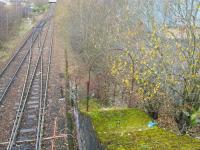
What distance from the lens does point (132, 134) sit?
550 centimetres

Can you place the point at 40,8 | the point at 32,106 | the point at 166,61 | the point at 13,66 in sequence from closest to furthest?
1. the point at 166,61
2. the point at 32,106
3. the point at 13,66
4. the point at 40,8

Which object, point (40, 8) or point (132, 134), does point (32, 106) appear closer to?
point (132, 134)

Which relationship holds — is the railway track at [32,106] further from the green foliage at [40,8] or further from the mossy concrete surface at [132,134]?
the green foliage at [40,8]

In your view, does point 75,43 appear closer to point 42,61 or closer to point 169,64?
point 42,61

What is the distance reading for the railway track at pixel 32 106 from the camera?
1310cm


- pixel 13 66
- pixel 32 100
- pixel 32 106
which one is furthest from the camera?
pixel 13 66

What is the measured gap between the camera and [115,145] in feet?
16.7

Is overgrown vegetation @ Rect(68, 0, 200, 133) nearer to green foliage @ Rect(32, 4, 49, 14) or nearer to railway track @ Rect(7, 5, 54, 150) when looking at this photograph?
railway track @ Rect(7, 5, 54, 150)

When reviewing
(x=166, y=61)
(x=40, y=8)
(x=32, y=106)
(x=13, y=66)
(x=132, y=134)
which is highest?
(x=40, y=8)

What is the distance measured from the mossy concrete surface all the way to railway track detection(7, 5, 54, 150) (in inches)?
261

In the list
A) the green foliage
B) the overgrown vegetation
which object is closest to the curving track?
the overgrown vegetation

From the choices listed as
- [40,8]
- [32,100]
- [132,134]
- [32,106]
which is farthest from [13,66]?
[40,8]

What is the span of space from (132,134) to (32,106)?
40.2 feet

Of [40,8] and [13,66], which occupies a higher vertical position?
[40,8]
